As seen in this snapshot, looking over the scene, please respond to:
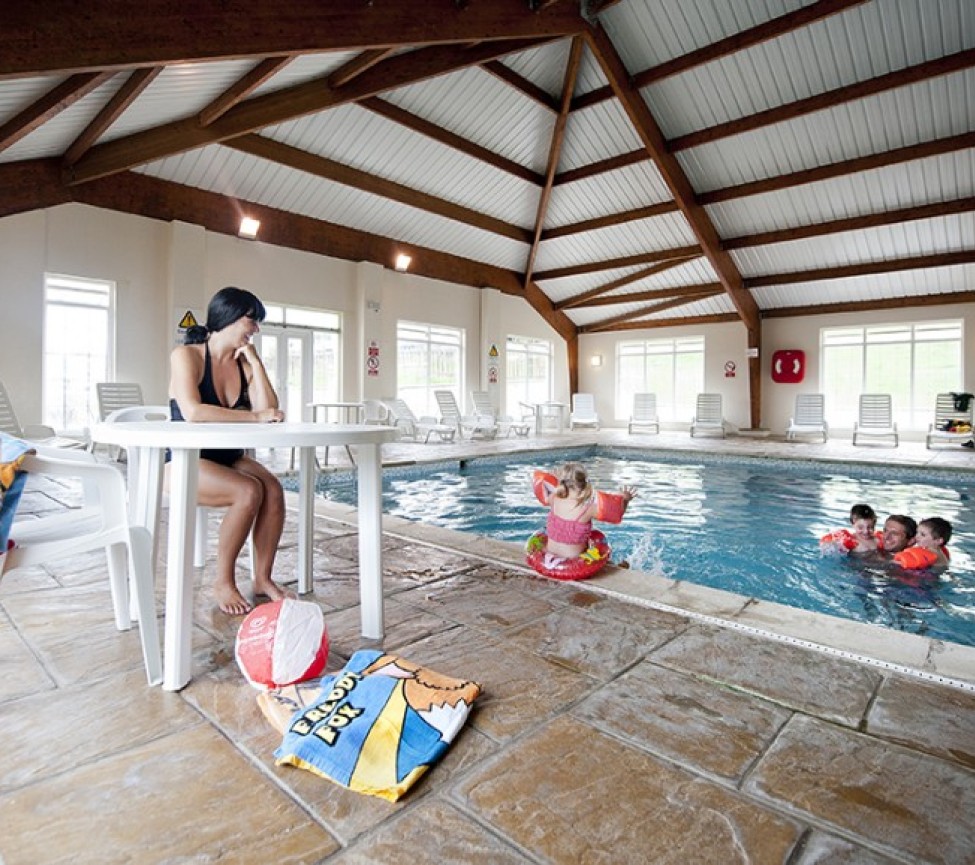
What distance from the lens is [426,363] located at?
38.4 ft

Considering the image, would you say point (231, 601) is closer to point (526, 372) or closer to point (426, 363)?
point (426, 363)

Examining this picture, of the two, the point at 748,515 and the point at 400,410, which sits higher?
the point at 400,410

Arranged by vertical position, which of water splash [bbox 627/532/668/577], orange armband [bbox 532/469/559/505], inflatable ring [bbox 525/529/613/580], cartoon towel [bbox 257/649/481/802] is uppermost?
orange armband [bbox 532/469/559/505]

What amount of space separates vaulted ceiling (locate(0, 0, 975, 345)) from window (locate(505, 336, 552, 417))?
1.77 meters

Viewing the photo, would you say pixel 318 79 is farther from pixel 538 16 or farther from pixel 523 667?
pixel 523 667

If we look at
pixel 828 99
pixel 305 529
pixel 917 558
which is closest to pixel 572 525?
pixel 305 529

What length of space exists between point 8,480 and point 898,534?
414 cm

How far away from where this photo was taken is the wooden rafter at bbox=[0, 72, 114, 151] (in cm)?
465

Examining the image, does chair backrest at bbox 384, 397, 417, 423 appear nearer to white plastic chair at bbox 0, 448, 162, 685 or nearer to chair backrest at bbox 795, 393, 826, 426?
chair backrest at bbox 795, 393, 826, 426

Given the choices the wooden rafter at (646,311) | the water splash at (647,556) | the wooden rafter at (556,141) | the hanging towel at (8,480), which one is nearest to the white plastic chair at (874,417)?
the wooden rafter at (646,311)

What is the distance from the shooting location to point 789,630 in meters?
1.86

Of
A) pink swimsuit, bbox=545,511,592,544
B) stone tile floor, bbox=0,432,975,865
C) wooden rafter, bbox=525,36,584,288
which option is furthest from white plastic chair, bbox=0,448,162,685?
wooden rafter, bbox=525,36,584,288

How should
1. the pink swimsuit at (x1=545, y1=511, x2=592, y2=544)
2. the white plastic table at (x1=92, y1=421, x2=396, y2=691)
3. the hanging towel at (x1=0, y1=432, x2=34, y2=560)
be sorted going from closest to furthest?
the hanging towel at (x1=0, y1=432, x2=34, y2=560) < the white plastic table at (x1=92, y1=421, x2=396, y2=691) < the pink swimsuit at (x1=545, y1=511, x2=592, y2=544)

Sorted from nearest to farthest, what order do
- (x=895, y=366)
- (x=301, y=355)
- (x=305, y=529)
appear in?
1. (x=305, y=529)
2. (x=301, y=355)
3. (x=895, y=366)
